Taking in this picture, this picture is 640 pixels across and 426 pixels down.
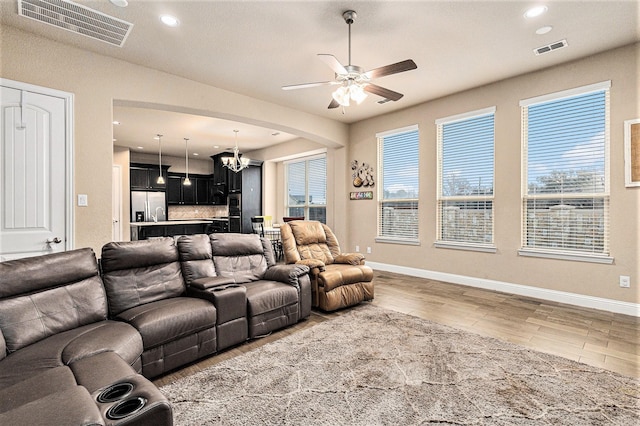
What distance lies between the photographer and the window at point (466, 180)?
4.71m

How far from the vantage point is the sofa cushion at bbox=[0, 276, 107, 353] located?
191 centimetres

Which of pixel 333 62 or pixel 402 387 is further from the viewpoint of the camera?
pixel 333 62

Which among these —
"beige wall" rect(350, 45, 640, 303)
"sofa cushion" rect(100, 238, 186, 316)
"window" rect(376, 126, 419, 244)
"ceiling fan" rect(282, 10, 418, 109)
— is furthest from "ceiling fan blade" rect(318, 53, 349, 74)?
"window" rect(376, 126, 419, 244)

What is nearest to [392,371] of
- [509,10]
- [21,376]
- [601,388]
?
[601,388]

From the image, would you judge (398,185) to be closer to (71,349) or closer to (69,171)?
(69,171)

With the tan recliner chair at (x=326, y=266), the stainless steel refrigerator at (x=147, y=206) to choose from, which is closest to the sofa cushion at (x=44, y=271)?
the tan recliner chair at (x=326, y=266)

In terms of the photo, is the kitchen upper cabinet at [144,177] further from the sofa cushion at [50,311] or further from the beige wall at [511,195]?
the sofa cushion at [50,311]

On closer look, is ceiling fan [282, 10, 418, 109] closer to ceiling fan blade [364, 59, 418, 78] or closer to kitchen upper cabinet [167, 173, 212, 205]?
ceiling fan blade [364, 59, 418, 78]

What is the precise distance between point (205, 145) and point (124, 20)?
571 cm

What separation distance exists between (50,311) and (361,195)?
17.1 feet

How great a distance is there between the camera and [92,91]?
348 cm

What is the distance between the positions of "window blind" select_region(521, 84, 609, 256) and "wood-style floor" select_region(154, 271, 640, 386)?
2.79ft

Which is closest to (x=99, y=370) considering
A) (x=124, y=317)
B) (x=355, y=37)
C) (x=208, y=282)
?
(x=124, y=317)

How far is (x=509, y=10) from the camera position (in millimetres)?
2832
